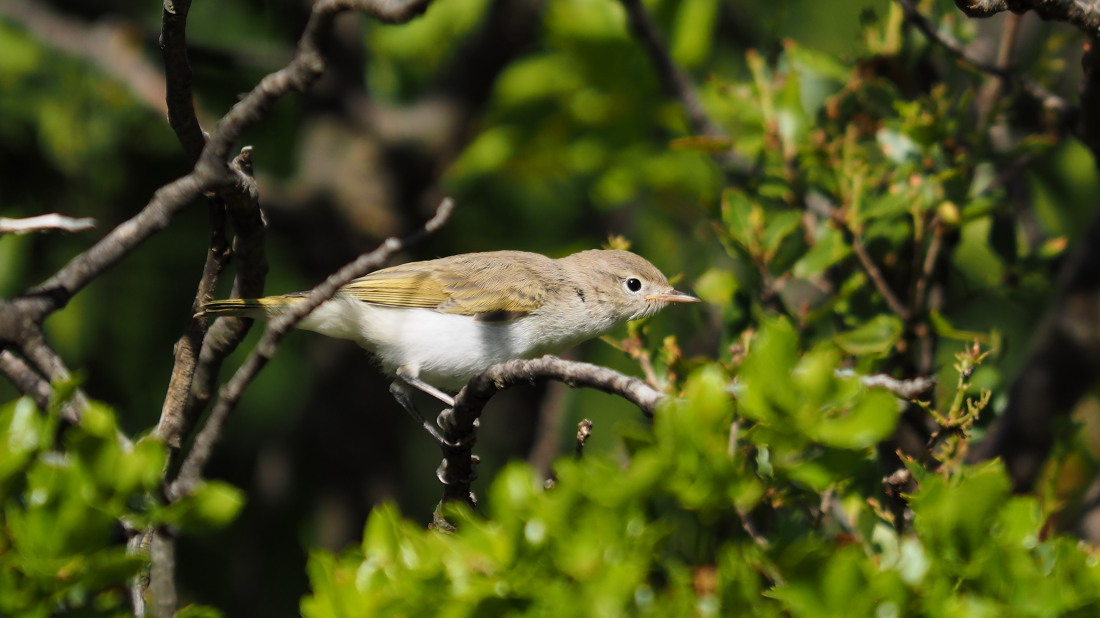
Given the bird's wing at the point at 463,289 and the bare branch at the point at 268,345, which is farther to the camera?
the bird's wing at the point at 463,289

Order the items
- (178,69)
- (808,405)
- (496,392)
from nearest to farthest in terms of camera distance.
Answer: (808,405) → (178,69) → (496,392)

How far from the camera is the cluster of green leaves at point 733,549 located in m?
1.59

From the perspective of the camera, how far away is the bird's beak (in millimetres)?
3871

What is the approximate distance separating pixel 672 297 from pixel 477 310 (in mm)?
704

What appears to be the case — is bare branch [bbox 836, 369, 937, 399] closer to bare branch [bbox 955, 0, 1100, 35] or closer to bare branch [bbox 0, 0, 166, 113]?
bare branch [bbox 955, 0, 1100, 35]

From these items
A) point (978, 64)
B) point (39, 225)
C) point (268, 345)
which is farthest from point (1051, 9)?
point (39, 225)

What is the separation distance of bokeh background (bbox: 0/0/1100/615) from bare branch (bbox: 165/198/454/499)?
2.01 meters

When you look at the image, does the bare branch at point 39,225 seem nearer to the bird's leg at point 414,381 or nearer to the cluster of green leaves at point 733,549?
the cluster of green leaves at point 733,549

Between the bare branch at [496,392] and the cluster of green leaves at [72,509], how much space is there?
677mm

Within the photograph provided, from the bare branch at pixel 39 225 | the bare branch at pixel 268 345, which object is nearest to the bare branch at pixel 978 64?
the bare branch at pixel 268 345

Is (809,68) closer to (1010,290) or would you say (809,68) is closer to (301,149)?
(1010,290)

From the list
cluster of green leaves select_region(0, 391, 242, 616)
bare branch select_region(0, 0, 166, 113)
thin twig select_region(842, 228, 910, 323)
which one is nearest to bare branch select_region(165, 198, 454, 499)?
cluster of green leaves select_region(0, 391, 242, 616)

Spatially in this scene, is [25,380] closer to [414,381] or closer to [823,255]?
[414,381]

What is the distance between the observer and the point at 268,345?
2.26 meters
